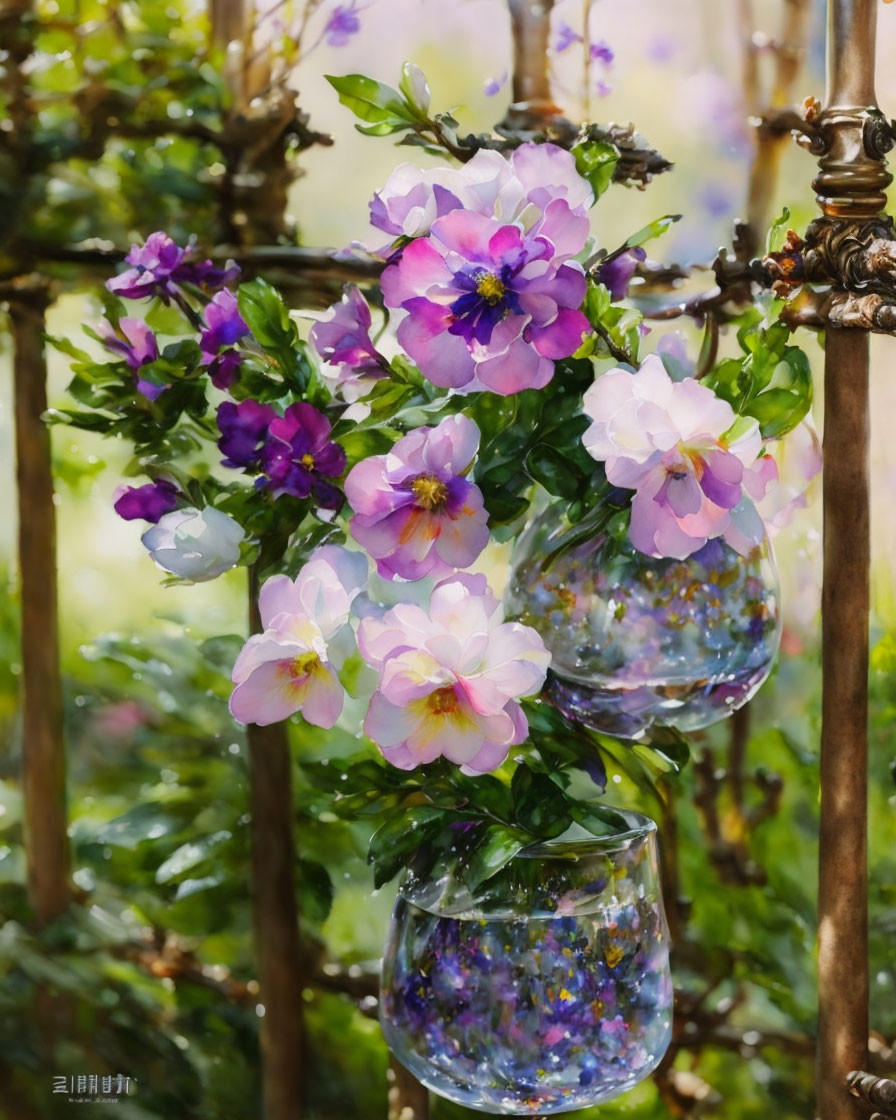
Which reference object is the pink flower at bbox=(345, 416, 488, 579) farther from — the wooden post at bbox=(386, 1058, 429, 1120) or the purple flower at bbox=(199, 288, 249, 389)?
the wooden post at bbox=(386, 1058, 429, 1120)

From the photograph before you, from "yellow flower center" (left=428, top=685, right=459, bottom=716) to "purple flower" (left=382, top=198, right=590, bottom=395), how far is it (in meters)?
0.14

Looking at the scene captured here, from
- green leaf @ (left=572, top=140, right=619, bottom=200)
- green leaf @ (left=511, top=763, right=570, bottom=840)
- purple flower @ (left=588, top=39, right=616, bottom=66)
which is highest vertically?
purple flower @ (left=588, top=39, right=616, bottom=66)

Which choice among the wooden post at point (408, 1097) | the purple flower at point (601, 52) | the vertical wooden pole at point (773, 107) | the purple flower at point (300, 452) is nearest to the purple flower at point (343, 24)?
the purple flower at point (601, 52)

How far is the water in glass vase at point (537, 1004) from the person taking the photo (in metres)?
0.65

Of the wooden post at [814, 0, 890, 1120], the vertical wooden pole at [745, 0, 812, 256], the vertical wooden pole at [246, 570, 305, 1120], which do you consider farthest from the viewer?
the vertical wooden pole at [246, 570, 305, 1120]

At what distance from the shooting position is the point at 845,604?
71cm

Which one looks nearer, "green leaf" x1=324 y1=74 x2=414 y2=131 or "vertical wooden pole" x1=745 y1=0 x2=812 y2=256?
"green leaf" x1=324 y1=74 x2=414 y2=131

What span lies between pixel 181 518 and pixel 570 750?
235 millimetres

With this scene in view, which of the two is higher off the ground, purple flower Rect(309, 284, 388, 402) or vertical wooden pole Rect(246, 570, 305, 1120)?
purple flower Rect(309, 284, 388, 402)

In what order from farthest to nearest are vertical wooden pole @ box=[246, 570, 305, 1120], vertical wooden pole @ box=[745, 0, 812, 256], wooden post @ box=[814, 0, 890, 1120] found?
vertical wooden pole @ box=[246, 570, 305, 1120], vertical wooden pole @ box=[745, 0, 812, 256], wooden post @ box=[814, 0, 890, 1120]

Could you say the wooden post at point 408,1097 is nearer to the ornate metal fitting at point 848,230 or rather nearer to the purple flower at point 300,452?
the purple flower at point 300,452

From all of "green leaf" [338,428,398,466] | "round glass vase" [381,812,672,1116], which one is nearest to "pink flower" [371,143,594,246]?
"green leaf" [338,428,398,466]

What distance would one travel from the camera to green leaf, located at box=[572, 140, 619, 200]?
65 centimetres

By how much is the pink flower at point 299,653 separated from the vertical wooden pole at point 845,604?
0.28 m
